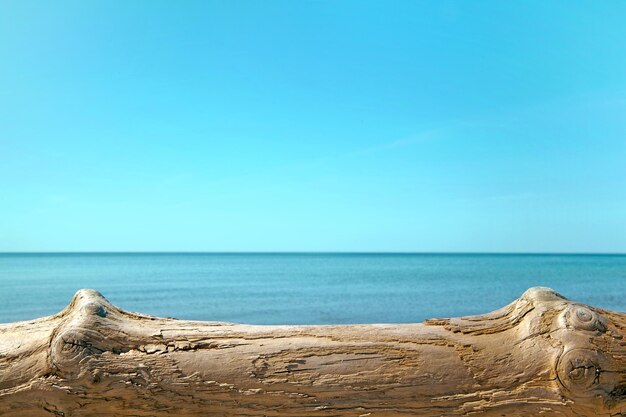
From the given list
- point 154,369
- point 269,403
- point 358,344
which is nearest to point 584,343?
point 358,344

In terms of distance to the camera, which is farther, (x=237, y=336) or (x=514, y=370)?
(x=237, y=336)

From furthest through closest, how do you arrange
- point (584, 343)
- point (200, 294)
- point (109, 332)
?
point (200, 294), point (109, 332), point (584, 343)

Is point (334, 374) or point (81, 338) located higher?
point (81, 338)

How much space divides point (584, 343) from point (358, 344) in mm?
943

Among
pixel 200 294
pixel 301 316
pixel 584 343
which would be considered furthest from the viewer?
pixel 200 294

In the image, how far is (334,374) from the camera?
7.18ft

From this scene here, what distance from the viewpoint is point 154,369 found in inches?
86.4

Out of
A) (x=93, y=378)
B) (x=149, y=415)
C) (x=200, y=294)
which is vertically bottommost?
(x=200, y=294)

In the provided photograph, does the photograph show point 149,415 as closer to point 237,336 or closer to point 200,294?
point 237,336

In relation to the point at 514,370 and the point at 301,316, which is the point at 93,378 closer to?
the point at 514,370

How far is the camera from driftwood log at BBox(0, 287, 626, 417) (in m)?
2.13

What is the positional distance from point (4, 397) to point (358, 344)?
1.54 metres

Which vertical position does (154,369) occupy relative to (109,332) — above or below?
below

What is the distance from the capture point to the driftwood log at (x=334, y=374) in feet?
6.99
